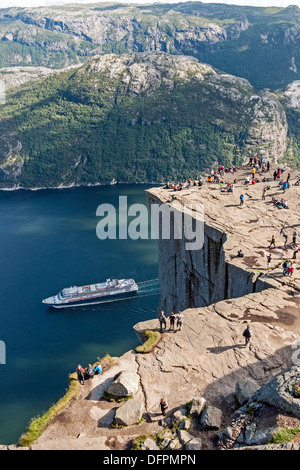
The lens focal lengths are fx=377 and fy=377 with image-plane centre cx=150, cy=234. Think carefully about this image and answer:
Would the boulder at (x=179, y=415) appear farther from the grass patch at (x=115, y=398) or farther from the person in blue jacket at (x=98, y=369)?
the person in blue jacket at (x=98, y=369)

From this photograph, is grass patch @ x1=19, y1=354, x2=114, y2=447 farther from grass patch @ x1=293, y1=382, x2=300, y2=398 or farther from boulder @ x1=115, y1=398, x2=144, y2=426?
grass patch @ x1=293, y1=382, x2=300, y2=398

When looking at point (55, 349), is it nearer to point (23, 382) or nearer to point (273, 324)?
point (23, 382)

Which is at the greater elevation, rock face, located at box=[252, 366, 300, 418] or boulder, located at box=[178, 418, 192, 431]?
rock face, located at box=[252, 366, 300, 418]

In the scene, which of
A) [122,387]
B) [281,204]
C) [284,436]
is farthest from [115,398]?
[281,204]

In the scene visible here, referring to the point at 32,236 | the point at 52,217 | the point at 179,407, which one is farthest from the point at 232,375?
the point at 52,217

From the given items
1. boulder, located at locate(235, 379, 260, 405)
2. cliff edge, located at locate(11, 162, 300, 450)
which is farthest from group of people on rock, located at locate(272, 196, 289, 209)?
boulder, located at locate(235, 379, 260, 405)

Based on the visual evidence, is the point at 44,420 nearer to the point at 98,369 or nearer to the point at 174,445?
the point at 98,369
